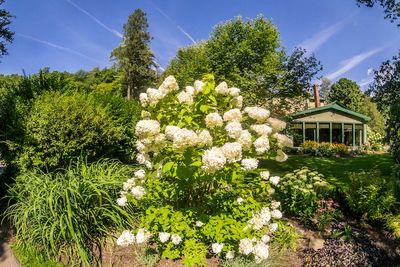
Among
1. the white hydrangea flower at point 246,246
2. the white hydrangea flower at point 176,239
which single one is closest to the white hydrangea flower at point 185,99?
the white hydrangea flower at point 176,239

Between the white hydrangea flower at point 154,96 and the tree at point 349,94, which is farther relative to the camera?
the tree at point 349,94

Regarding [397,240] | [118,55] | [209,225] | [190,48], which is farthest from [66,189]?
[118,55]

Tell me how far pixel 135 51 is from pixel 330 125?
27142 millimetres

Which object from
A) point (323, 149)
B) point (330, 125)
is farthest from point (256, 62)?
point (330, 125)

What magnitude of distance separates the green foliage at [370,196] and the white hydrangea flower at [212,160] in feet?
12.5

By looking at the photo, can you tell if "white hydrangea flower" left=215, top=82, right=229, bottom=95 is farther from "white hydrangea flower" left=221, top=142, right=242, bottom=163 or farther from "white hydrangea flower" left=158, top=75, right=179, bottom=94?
"white hydrangea flower" left=221, top=142, right=242, bottom=163

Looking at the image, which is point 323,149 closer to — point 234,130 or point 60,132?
point 60,132

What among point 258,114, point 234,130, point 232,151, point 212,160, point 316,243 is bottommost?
point 316,243

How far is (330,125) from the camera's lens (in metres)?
29.2

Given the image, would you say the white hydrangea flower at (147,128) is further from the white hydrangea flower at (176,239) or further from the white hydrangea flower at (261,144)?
the white hydrangea flower at (176,239)

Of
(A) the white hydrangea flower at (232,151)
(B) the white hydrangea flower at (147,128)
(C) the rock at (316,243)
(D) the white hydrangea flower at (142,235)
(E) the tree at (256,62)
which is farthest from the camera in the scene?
(E) the tree at (256,62)

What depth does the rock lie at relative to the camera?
17.8 feet

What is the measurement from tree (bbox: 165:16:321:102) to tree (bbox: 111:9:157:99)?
2315 centimetres

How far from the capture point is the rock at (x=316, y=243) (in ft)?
17.8
